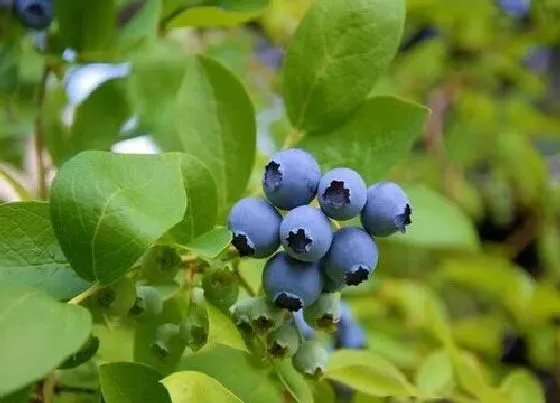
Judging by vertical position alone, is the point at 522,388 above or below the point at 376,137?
below

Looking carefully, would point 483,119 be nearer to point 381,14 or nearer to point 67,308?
point 381,14

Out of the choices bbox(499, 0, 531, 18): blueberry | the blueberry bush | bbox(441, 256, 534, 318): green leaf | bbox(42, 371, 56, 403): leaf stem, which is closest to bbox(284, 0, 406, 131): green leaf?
the blueberry bush

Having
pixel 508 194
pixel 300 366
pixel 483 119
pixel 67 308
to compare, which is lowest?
pixel 508 194

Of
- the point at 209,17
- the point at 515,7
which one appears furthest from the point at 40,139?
the point at 515,7

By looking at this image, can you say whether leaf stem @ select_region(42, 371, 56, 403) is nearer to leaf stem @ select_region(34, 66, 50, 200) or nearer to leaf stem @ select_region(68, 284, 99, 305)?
leaf stem @ select_region(68, 284, 99, 305)

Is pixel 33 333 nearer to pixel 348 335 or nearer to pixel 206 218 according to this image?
pixel 206 218

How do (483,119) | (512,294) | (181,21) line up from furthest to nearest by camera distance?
(483,119) < (512,294) < (181,21)

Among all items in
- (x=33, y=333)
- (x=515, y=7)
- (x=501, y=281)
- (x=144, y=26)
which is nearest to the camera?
(x=33, y=333)

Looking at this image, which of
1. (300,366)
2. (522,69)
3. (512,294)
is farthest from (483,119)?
(300,366)

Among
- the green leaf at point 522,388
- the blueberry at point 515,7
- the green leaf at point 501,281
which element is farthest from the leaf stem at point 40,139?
the blueberry at point 515,7
